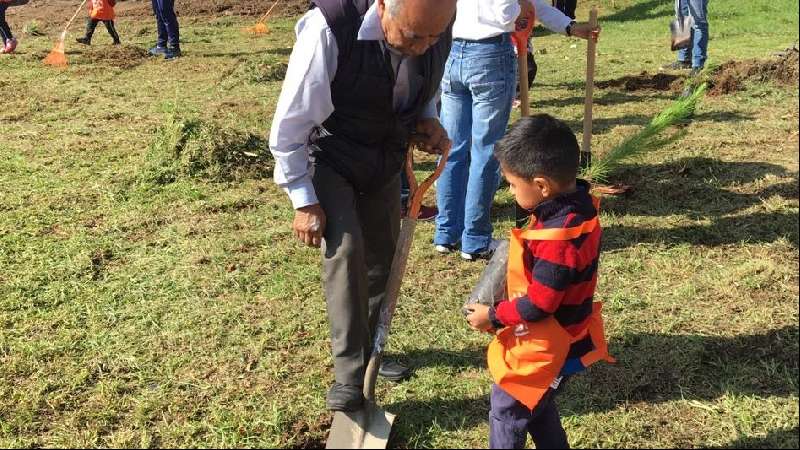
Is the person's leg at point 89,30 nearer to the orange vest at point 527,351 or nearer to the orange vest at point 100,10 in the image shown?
the orange vest at point 100,10

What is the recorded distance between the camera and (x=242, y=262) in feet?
13.9

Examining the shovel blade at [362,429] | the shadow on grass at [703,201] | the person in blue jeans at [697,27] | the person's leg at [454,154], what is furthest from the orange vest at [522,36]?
the person in blue jeans at [697,27]

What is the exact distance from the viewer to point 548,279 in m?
2.00

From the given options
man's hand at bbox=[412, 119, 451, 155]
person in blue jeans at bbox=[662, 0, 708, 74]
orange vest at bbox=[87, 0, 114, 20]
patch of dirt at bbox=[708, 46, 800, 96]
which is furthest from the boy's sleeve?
orange vest at bbox=[87, 0, 114, 20]

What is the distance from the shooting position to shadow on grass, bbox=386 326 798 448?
9.42 ft

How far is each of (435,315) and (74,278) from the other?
2.09 metres

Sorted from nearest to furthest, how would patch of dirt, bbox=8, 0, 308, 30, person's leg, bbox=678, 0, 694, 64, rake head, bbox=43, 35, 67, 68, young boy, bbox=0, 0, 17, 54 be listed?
person's leg, bbox=678, 0, 694, 64, rake head, bbox=43, 35, 67, 68, young boy, bbox=0, 0, 17, 54, patch of dirt, bbox=8, 0, 308, 30

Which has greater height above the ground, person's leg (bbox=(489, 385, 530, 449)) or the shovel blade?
person's leg (bbox=(489, 385, 530, 449))

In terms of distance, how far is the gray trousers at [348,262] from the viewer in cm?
249

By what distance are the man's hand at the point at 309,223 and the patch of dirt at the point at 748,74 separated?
239 inches

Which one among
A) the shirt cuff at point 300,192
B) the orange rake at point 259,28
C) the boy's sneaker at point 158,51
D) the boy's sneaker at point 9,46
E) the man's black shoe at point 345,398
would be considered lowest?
the orange rake at point 259,28

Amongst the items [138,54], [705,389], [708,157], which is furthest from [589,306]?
[138,54]

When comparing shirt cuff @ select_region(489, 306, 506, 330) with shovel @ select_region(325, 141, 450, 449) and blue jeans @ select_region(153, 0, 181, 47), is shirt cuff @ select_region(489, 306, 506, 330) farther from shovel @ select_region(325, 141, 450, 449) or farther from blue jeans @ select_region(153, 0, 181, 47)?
blue jeans @ select_region(153, 0, 181, 47)

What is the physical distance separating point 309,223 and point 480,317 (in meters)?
0.68
